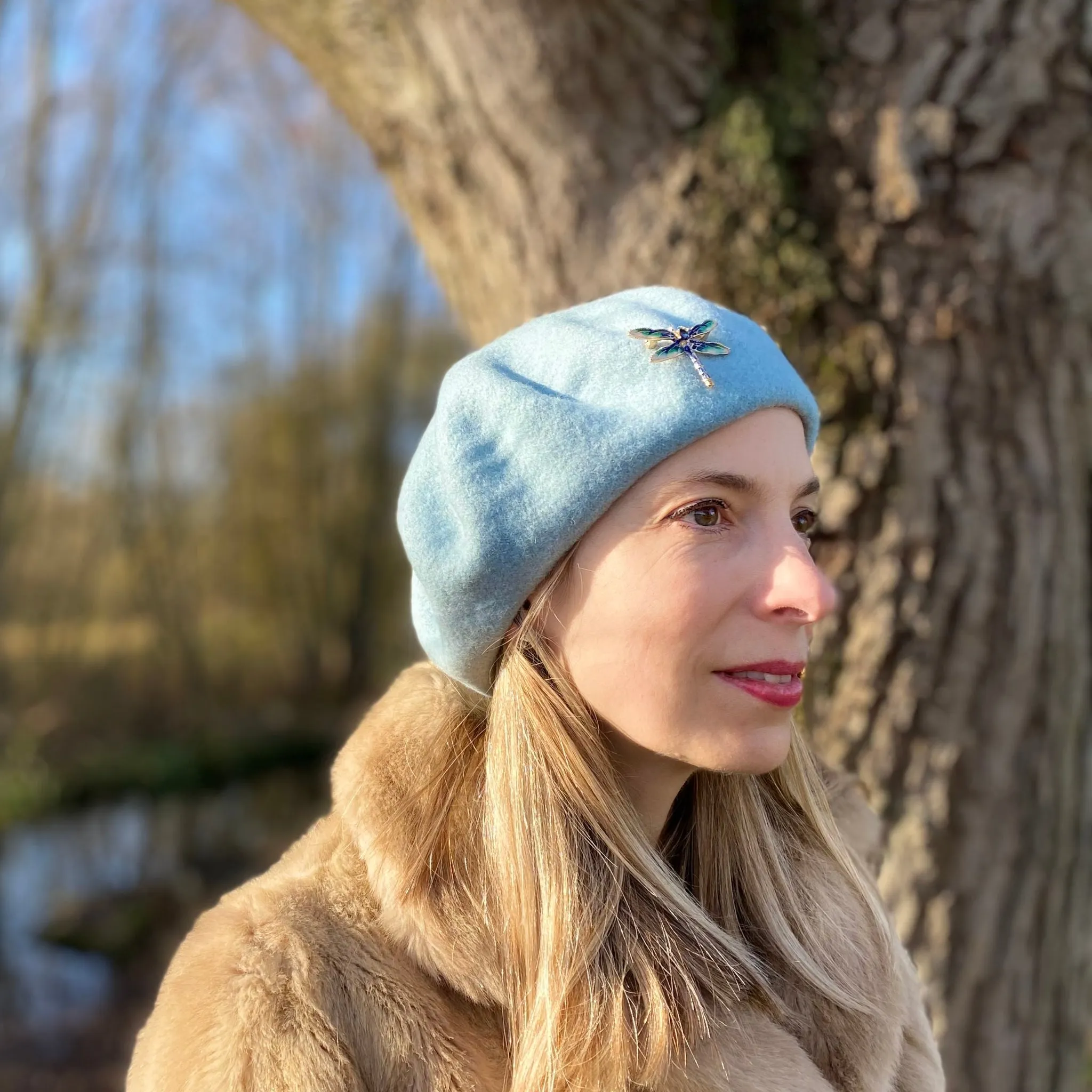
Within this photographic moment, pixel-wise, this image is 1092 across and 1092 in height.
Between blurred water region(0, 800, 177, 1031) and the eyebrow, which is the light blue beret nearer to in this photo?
the eyebrow

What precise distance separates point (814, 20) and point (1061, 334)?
2.55 ft

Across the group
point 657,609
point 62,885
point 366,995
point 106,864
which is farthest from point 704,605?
point 106,864

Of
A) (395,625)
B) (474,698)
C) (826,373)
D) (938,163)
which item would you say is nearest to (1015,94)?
(938,163)

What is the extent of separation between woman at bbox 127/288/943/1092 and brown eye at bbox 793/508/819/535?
0.13 feet

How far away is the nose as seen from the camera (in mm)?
1394

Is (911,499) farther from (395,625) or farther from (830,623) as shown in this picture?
(395,625)

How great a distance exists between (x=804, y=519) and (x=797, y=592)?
0.23 m

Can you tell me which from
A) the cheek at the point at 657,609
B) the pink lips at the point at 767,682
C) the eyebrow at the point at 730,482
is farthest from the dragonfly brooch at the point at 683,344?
the pink lips at the point at 767,682

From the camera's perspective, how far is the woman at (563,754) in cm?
137

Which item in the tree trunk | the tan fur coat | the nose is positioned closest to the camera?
the tan fur coat

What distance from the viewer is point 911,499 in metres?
2.05

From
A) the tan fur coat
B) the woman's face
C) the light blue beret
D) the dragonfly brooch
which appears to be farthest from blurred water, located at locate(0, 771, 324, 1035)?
the dragonfly brooch

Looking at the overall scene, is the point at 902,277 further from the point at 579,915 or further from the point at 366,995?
the point at 366,995

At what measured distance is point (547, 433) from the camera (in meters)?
1.41
